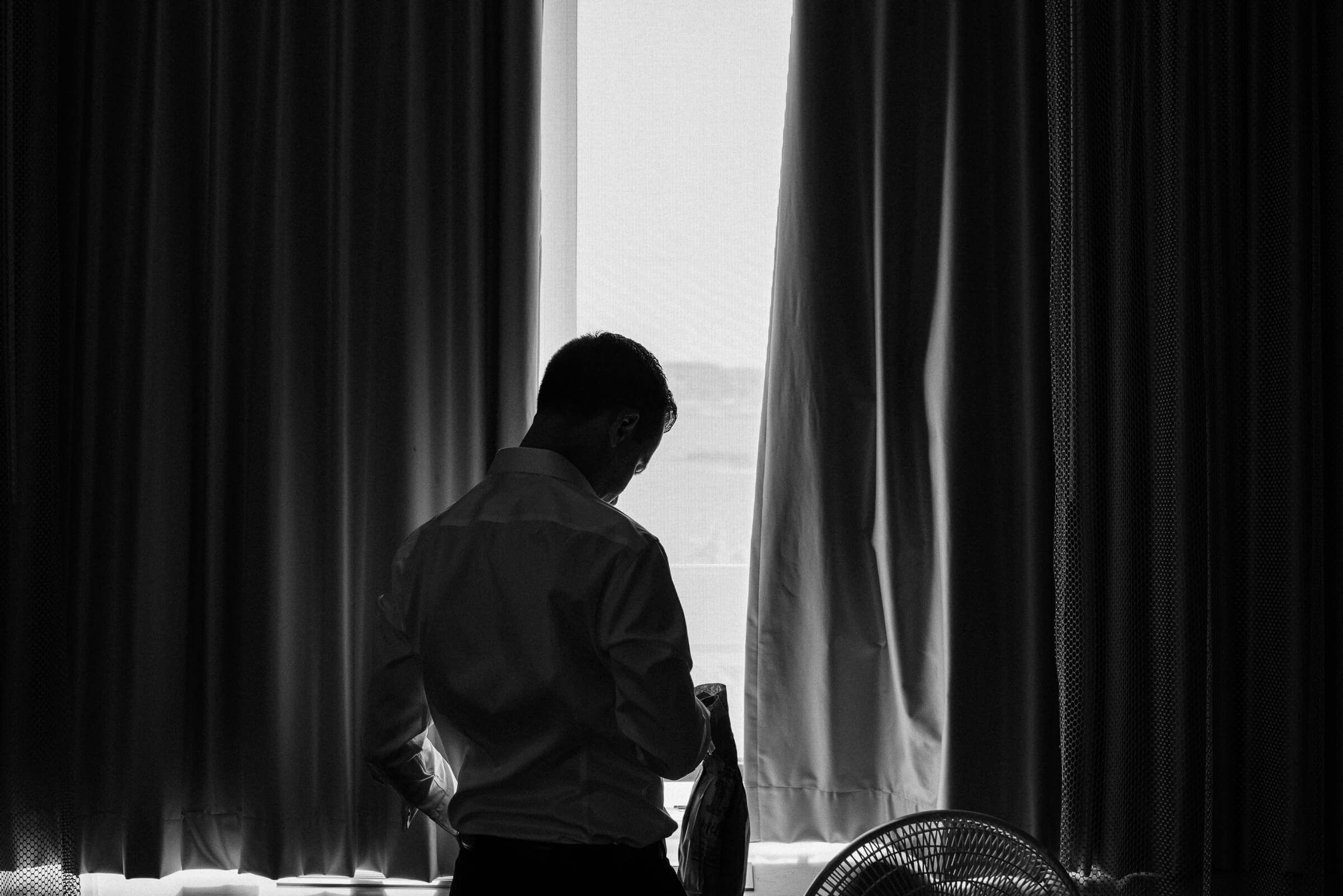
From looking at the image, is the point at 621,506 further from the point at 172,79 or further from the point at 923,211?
the point at 172,79

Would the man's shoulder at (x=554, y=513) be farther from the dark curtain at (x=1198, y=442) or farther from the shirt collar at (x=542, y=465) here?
the dark curtain at (x=1198, y=442)

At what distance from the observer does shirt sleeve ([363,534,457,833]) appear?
44.4 inches

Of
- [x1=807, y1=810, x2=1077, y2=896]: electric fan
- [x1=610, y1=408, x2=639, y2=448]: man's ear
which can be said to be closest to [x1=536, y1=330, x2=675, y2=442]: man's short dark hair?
[x1=610, y1=408, x2=639, y2=448]: man's ear

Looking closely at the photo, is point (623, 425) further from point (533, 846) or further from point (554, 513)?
point (533, 846)

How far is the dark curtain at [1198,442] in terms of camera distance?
177 centimetres

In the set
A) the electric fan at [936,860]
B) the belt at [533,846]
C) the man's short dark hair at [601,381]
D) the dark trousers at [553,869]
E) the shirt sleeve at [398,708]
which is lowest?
the electric fan at [936,860]

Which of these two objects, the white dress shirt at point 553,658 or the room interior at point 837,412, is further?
the room interior at point 837,412

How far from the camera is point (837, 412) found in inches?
73.3

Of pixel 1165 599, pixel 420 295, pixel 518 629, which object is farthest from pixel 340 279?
pixel 1165 599

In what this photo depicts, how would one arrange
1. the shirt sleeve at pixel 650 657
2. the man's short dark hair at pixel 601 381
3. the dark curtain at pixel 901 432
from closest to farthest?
the shirt sleeve at pixel 650 657
the man's short dark hair at pixel 601 381
the dark curtain at pixel 901 432

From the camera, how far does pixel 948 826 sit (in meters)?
1.23

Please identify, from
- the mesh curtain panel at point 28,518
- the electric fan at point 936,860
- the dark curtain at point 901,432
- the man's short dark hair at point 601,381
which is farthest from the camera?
the dark curtain at point 901,432

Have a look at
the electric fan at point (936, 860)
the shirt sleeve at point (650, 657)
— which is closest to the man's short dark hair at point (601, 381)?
the shirt sleeve at point (650, 657)

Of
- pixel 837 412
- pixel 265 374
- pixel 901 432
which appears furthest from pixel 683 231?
pixel 265 374
